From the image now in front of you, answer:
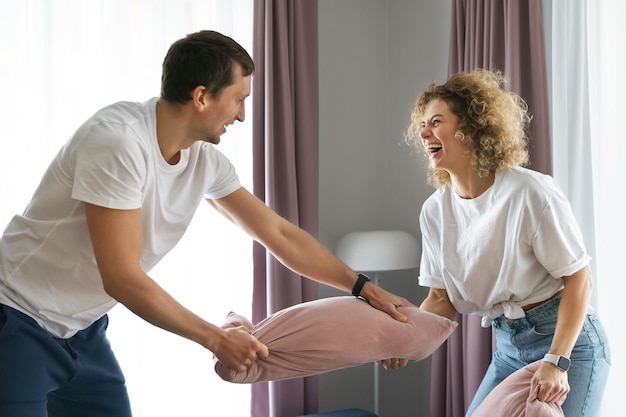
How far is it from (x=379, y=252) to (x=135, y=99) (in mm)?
1287

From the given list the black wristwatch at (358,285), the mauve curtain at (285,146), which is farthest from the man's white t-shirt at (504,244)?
the mauve curtain at (285,146)

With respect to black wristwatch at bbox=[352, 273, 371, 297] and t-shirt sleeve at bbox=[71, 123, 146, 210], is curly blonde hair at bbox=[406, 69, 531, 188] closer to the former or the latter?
black wristwatch at bbox=[352, 273, 371, 297]

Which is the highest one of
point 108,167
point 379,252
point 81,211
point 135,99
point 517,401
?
point 135,99

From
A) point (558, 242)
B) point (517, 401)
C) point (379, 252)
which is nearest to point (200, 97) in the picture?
point (558, 242)

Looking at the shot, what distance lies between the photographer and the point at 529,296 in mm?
2215

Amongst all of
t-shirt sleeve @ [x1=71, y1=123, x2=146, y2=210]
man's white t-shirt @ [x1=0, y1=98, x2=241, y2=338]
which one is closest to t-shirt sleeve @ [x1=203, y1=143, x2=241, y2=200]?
man's white t-shirt @ [x1=0, y1=98, x2=241, y2=338]

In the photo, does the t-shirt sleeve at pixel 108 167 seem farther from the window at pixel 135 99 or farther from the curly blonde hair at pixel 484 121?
the window at pixel 135 99

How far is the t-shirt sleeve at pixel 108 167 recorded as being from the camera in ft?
5.61

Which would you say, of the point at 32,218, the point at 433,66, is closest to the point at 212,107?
the point at 32,218

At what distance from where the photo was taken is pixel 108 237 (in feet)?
5.62

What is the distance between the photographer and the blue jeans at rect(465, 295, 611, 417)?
2.11 metres

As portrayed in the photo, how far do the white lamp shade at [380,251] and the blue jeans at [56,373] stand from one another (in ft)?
5.17

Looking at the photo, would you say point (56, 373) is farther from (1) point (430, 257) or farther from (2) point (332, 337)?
(1) point (430, 257)

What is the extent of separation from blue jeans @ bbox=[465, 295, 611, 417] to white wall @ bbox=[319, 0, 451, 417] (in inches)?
63.7
